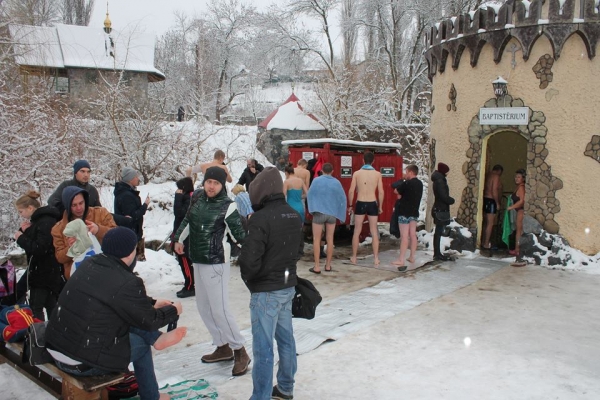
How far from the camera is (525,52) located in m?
8.52

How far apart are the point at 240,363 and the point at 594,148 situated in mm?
6781

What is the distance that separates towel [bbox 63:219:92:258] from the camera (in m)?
4.49

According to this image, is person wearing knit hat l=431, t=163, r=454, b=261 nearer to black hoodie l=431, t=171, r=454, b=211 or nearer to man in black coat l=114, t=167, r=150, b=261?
black hoodie l=431, t=171, r=454, b=211

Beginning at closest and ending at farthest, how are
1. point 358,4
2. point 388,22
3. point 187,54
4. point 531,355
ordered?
1. point 531,355
2. point 388,22
3. point 358,4
4. point 187,54

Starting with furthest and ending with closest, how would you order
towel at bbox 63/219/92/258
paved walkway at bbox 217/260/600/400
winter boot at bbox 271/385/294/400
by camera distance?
1. towel at bbox 63/219/92/258
2. paved walkway at bbox 217/260/600/400
3. winter boot at bbox 271/385/294/400

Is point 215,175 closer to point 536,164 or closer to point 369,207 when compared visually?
point 369,207

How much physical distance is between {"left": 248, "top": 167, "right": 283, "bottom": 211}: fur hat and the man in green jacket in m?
0.82

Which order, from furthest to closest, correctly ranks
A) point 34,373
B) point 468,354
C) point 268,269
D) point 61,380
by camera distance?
point 468,354
point 34,373
point 268,269
point 61,380

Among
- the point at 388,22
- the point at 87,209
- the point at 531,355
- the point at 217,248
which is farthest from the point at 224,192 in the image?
the point at 388,22

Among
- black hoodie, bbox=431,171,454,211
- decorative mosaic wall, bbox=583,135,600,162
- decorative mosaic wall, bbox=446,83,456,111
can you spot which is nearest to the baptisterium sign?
decorative mosaic wall, bbox=446,83,456,111

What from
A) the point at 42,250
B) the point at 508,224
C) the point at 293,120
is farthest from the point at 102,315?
the point at 293,120

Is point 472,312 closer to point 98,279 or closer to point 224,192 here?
point 224,192

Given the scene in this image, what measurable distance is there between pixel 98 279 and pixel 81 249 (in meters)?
1.54

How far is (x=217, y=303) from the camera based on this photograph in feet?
14.5
